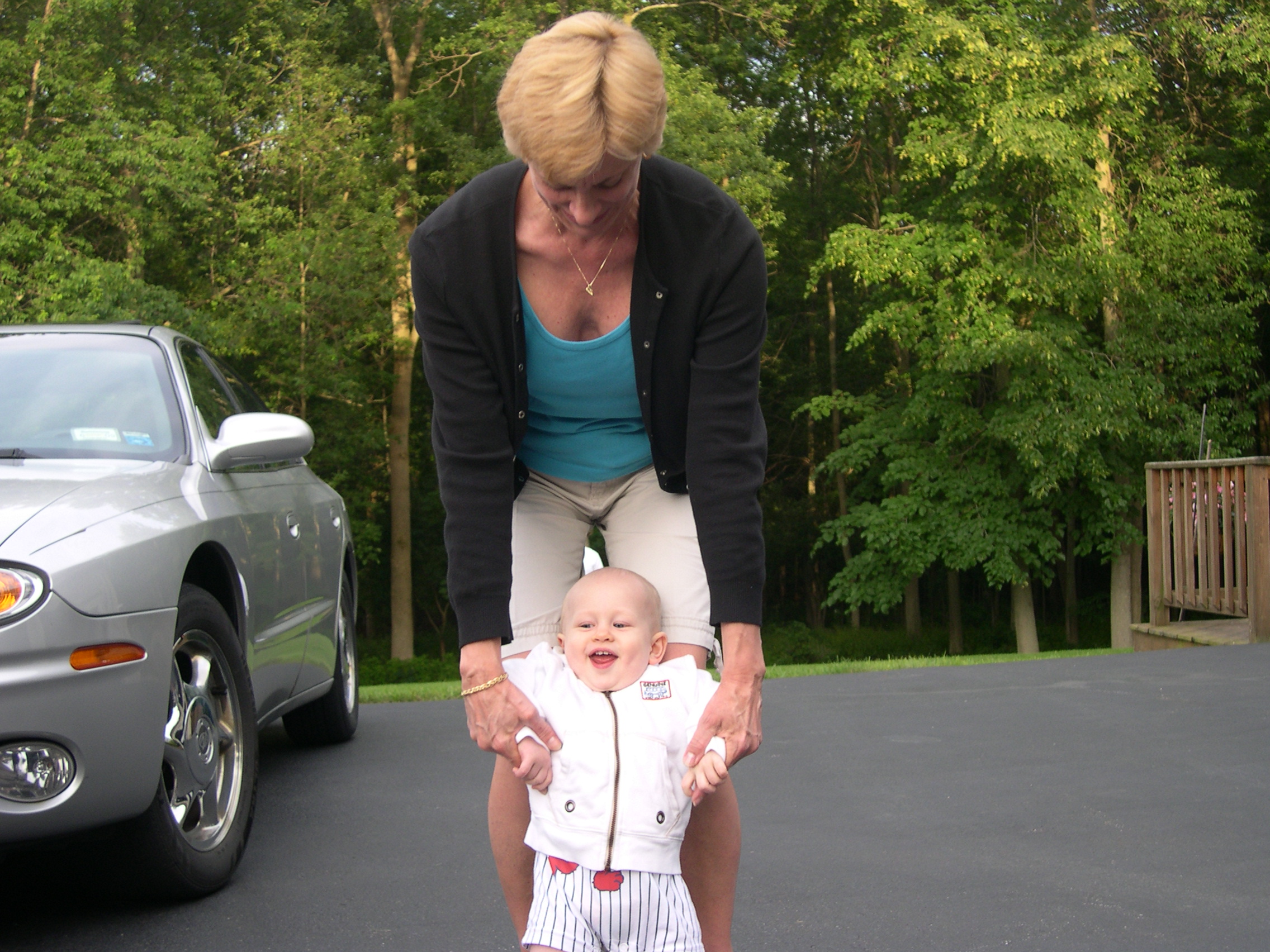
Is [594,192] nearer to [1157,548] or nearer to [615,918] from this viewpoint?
[615,918]

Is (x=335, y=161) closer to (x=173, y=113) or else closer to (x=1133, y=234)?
(x=173, y=113)

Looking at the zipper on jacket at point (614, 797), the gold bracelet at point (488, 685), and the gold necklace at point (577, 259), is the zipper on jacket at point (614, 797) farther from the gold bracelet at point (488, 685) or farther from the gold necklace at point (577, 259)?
the gold necklace at point (577, 259)

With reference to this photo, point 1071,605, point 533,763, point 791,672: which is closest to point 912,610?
point 1071,605

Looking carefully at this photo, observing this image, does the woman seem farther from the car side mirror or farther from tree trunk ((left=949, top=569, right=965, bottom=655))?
tree trunk ((left=949, top=569, right=965, bottom=655))

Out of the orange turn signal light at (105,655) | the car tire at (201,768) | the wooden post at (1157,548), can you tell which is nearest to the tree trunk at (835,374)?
the wooden post at (1157,548)

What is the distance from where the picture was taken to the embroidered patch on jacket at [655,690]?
2.54 metres

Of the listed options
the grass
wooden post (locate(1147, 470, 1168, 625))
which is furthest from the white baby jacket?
wooden post (locate(1147, 470, 1168, 625))

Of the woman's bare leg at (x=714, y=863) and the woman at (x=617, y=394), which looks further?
the woman's bare leg at (x=714, y=863)

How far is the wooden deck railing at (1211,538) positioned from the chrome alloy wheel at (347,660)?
7830 millimetres

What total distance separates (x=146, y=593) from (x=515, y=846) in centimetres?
133

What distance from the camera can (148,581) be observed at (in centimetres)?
350

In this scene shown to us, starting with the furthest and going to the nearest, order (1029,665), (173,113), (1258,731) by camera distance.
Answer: (173,113)
(1029,665)
(1258,731)

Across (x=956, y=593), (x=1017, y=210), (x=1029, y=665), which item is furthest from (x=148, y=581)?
(x=956, y=593)

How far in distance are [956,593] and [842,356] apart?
683 centimetres
